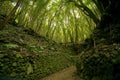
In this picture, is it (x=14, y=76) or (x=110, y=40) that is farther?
(x=110, y=40)

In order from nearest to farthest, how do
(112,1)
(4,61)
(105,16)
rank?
(4,61), (112,1), (105,16)

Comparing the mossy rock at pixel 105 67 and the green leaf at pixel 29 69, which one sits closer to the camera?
the mossy rock at pixel 105 67

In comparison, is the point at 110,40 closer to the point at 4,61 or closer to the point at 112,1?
the point at 112,1

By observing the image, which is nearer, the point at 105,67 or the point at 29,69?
the point at 105,67

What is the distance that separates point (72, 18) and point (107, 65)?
2232cm

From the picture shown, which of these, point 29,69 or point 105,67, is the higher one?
point 105,67

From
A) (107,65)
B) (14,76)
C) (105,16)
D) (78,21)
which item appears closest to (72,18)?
(78,21)

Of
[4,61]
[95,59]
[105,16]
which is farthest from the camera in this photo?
[105,16]

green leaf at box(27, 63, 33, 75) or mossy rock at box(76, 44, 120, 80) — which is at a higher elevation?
mossy rock at box(76, 44, 120, 80)

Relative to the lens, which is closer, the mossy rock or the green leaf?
the mossy rock

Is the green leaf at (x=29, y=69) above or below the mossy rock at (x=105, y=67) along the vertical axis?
below

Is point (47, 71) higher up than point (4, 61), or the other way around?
point (4, 61)

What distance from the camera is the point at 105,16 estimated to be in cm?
1127

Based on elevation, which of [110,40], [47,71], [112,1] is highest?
[112,1]
